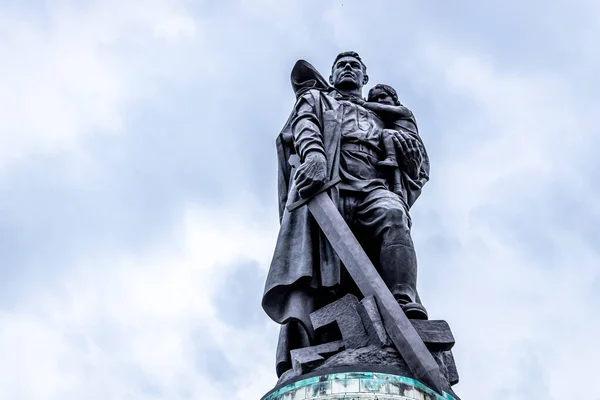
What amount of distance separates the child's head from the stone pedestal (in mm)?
5042

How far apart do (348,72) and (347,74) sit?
0.12 feet

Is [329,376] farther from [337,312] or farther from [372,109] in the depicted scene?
[372,109]

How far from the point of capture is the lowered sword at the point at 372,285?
29.3ft

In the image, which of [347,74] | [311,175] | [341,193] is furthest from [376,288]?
[347,74]

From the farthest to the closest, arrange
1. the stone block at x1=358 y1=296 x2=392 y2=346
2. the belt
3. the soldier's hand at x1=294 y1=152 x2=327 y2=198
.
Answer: the belt → the soldier's hand at x1=294 y1=152 x2=327 y2=198 → the stone block at x1=358 y1=296 x2=392 y2=346

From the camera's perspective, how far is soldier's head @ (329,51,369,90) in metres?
13.1

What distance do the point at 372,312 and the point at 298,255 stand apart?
1.52 meters

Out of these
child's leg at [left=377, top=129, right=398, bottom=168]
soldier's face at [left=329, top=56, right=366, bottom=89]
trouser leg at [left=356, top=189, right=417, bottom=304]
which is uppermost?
soldier's face at [left=329, top=56, right=366, bottom=89]

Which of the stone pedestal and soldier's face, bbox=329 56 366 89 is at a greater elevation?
soldier's face, bbox=329 56 366 89

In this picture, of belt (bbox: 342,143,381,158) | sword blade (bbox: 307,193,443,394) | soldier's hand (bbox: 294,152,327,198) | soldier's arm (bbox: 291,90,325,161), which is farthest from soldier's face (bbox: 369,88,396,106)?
sword blade (bbox: 307,193,443,394)

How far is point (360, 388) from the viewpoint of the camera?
8586 mm

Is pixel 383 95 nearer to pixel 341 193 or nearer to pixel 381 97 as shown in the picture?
pixel 381 97

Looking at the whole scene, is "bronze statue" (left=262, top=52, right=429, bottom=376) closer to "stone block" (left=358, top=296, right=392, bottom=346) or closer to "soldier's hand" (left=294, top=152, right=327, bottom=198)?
"soldier's hand" (left=294, top=152, right=327, bottom=198)

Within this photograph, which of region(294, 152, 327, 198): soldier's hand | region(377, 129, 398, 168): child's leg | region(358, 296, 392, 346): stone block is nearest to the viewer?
region(358, 296, 392, 346): stone block
